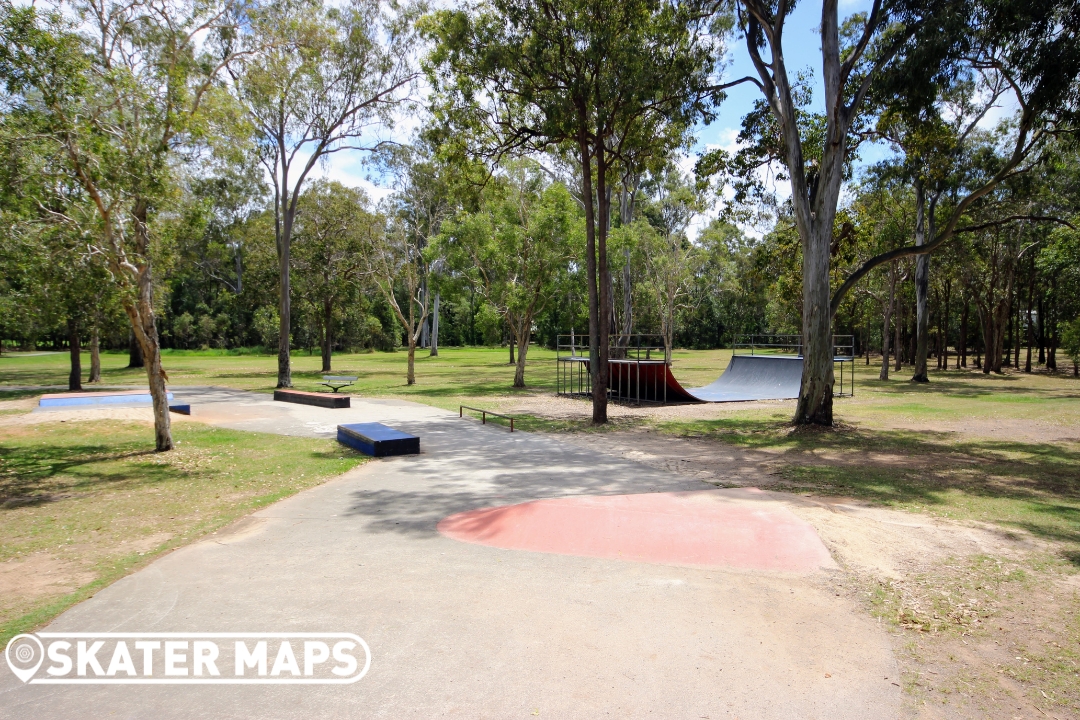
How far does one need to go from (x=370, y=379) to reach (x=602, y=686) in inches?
1097

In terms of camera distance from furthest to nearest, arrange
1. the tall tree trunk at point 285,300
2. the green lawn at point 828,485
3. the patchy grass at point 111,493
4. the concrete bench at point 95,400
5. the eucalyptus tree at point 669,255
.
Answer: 1. the eucalyptus tree at point 669,255
2. the tall tree trunk at point 285,300
3. the concrete bench at point 95,400
4. the patchy grass at point 111,493
5. the green lawn at point 828,485

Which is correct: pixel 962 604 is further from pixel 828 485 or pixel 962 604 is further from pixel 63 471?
pixel 63 471

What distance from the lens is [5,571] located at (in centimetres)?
573

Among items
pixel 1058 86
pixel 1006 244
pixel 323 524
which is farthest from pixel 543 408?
pixel 1006 244

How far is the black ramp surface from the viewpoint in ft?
71.4

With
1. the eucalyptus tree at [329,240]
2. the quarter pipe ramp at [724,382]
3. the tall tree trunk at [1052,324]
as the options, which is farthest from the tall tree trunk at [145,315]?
the tall tree trunk at [1052,324]

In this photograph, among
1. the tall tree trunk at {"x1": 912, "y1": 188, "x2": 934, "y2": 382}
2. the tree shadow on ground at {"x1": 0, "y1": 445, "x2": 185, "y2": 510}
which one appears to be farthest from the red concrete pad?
the tall tree trunk at {"x1": 912, "y1": 188, "x2": 934, "y2": 382}

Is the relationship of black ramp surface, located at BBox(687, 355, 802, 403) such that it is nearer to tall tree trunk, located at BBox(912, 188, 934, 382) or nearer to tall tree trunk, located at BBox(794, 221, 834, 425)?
tall tree trunk, located at BBox(794, 221, 834, 425)

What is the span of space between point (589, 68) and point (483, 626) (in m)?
Result: 13.6

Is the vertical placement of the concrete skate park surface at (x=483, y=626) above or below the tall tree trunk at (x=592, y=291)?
below

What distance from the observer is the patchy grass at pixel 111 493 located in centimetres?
563

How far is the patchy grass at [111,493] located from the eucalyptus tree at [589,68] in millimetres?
7825

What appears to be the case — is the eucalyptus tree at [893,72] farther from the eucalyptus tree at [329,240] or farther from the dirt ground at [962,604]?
the eucalyptus tree at [329,240]

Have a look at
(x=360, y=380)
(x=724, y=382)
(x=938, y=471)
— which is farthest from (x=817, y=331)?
(x=360, y=380)
